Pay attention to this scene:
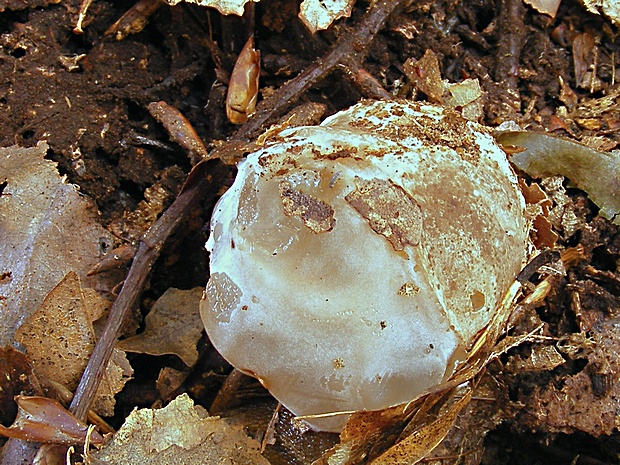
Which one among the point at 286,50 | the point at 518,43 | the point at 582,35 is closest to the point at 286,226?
the point at 286,50

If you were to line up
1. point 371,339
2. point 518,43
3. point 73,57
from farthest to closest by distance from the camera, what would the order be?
point 518,43, point 73,57, point 371,339

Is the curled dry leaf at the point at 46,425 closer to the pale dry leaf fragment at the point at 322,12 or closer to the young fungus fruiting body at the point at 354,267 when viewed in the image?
the young fungus fruiting body at the point at 354,267

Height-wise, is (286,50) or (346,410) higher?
(286,50)

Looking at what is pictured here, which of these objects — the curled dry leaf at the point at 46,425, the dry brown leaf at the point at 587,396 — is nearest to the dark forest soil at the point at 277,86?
the dry brown leaf at the point at 587,396

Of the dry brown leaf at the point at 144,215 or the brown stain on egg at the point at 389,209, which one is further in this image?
the dry brown leaf at the point at 144,215

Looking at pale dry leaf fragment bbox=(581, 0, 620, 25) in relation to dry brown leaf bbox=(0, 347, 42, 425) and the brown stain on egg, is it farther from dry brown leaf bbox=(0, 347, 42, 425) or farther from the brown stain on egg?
dry brown leaf bbox=(0, 347, 42, 425)

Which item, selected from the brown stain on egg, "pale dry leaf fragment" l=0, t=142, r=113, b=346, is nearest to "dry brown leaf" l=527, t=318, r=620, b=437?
the brown stain on egg

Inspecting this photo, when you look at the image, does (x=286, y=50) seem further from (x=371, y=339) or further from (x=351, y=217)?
(x=371, y=339)
